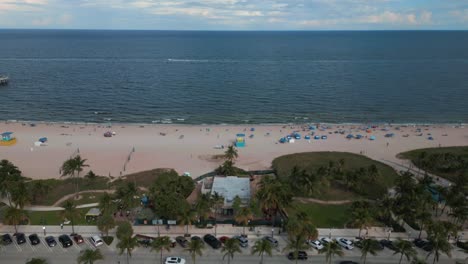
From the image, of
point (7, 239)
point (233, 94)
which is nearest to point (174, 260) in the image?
point (7, 239)

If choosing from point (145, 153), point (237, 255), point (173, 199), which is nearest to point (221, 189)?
point (173, 199)

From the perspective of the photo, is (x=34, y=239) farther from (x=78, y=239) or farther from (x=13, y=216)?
(x=78, y=239)

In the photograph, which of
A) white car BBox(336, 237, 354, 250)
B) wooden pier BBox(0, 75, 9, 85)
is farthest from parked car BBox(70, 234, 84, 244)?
wooden pier BBox(0, 75, 9, 85)

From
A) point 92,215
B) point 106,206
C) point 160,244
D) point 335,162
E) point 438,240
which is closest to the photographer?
→ point 438,240

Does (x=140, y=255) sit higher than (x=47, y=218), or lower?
lower

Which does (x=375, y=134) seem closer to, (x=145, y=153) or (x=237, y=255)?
(x=145, y=153)

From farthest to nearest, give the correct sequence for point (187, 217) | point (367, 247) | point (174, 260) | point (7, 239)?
1. point (187, 217)
2. point (7, 239)
3. point (174, 260)
4. point (367, 247)
